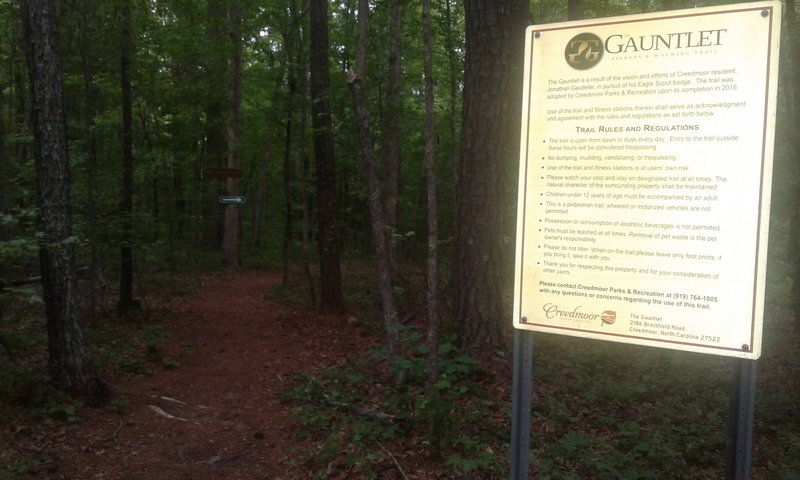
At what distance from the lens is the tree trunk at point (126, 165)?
973cm

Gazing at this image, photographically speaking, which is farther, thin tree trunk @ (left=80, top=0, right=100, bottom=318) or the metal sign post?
thin tree trunk @ (left=80, top=0, right=100, bottom=318)

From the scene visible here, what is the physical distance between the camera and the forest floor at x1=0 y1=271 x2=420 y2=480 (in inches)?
199

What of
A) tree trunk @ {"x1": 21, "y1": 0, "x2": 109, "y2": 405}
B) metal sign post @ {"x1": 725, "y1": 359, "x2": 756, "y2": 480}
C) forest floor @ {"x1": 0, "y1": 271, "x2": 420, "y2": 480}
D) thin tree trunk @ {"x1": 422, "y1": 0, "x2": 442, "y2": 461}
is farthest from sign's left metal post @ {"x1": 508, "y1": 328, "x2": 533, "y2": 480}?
tree trunk @ {"x1": 21, "y1": 0, "x2": 109, "y2": 405}

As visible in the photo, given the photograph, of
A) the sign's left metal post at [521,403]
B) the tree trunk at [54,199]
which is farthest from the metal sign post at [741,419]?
the tree trunk at [54,199]

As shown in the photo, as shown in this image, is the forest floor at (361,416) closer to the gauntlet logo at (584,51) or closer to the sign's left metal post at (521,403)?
the sign's left metal post at (521,403)

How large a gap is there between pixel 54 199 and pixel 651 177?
6045mm

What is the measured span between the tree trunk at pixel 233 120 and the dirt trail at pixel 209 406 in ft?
19.6

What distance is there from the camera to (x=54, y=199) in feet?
19.5

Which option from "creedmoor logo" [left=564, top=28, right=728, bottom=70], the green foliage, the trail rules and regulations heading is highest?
"creedmoor logo" [left=564, top=28, right=728, bottom=70]

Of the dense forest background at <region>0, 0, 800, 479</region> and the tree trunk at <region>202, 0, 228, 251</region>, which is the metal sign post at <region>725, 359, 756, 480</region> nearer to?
the dense forest background at <region>0, 0, 800, 479</region>

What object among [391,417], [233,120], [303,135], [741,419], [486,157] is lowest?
[391,417]

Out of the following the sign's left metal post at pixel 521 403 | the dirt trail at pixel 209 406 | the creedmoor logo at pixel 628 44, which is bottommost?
the dirt trail at pixel 209 406

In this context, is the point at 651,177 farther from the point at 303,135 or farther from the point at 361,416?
the point at 303,135

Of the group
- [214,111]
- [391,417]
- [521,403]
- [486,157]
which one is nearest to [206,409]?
[391,417]
